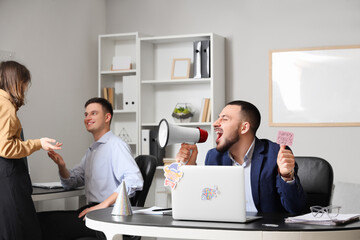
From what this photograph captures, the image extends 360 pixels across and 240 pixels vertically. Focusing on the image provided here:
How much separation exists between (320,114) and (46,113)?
237 centimetres

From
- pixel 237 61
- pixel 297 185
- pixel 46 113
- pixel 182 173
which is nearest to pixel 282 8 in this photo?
pixel 237 61

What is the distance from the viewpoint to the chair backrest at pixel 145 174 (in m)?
3.35

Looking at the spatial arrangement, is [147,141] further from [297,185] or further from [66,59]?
[297,185]

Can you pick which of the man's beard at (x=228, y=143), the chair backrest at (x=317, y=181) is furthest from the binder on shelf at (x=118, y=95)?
the chair backrest at (x=317, y=181)

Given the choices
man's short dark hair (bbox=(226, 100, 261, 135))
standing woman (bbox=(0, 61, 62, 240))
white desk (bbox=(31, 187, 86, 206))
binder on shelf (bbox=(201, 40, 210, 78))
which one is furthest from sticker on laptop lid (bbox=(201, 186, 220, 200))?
binder on shelf (bbox=(201, 40, 210, 78))

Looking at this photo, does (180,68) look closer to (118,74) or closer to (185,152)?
(118,74)

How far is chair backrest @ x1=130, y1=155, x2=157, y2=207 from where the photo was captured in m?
3.35

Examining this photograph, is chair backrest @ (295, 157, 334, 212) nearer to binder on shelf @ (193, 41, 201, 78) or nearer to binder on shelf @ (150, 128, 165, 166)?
binder on shelf @ (193, 41, 201, 78)

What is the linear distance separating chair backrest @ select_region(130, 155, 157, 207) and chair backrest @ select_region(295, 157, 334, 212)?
3.30 ft

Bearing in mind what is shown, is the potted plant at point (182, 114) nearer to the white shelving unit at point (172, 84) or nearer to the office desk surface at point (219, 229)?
the white shelving unit at point (172, 84)

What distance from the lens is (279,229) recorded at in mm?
2018

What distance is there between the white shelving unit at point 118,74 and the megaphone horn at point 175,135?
2770mm

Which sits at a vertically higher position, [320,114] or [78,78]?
[78,78]

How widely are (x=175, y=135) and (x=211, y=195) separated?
0.31 m
